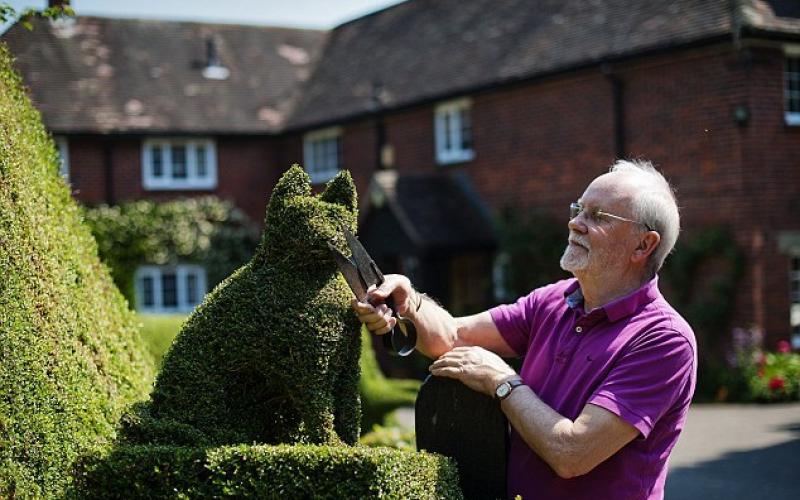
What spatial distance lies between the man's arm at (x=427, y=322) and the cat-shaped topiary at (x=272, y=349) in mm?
175

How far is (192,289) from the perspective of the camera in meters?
26.3

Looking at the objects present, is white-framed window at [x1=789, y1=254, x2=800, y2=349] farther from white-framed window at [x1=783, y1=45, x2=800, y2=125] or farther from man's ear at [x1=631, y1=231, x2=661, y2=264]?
man's ear at [x1=631, y1=231, x2=661, y2=264]

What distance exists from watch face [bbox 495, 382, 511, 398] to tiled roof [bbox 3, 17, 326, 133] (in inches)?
911

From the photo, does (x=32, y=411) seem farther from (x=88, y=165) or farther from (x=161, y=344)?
(x=88, y=165)

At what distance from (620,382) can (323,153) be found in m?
22.9

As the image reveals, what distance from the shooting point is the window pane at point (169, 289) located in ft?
84.7

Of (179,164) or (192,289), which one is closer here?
(192,289)

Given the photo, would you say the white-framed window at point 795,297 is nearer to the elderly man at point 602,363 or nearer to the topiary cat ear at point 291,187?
the elderly man at point 602,363

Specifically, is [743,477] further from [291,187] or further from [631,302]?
[291,187]

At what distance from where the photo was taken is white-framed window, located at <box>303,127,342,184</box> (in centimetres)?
2520

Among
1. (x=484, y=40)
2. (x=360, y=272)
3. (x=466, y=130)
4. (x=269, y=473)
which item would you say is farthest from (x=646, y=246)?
(x=484, y=40)

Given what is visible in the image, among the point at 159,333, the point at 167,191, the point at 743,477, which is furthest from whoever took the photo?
A: the point at 167,191

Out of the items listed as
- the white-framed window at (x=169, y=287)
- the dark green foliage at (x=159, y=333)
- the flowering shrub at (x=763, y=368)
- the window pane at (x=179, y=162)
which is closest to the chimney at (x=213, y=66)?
the window pane at (x=179, y=162)

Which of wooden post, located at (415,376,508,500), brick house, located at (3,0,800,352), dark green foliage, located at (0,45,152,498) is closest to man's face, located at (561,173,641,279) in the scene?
wooden post, located at (415,376,508,500)
